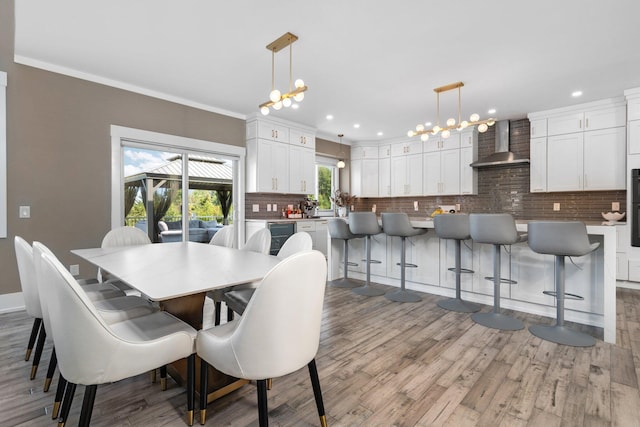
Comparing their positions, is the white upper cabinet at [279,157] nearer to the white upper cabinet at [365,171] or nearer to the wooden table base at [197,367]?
the white upper cabinet at [365,171]

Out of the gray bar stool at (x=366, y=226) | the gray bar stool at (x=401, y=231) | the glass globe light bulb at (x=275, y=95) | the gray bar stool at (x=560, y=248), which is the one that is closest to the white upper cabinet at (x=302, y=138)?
the gray bar stool at (x=366, y=226)

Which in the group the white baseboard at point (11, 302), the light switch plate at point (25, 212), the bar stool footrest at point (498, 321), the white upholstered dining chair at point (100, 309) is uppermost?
the light switch plate at point (25, 212)

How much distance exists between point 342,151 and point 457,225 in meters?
4.33

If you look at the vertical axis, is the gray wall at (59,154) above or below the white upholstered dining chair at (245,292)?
above

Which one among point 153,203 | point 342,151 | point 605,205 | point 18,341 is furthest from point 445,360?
point 342,151

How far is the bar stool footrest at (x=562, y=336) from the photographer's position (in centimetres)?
251

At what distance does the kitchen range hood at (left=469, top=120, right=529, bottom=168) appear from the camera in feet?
17.0

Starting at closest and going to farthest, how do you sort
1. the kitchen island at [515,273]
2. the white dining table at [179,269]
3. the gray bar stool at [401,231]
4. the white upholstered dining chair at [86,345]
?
the white upholstered dining chair at [86,345] < the white dining table at [179,269] < the kitchen island at [515,273] < the gray bar stool at [401,231]

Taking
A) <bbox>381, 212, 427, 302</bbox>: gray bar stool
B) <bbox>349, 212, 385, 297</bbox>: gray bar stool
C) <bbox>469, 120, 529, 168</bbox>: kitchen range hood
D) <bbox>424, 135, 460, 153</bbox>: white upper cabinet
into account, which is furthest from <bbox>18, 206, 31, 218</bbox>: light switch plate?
<bbox>469, 120, 529, 168</bbox>: kitchen range hood

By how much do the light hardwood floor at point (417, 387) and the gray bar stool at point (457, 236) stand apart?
607 mm

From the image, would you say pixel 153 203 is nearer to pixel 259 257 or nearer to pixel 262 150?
pixel 262 150

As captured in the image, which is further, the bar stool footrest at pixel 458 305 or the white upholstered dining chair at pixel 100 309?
the bar stool footrest at pixel 458 305

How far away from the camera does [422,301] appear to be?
3.67 meters

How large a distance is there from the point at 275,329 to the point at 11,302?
3739 millimetres
